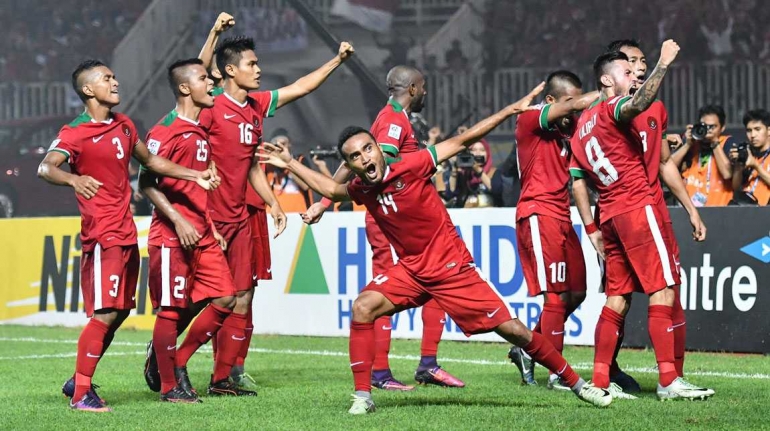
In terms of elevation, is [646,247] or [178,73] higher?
[178,73]

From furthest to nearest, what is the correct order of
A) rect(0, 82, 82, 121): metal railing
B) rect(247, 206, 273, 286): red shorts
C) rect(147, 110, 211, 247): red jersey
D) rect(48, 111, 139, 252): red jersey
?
rect(0, 82, 82, 121): metal railing
rect(247, 206, 273, 286): red shorts
rect(147, 110, 211, 247): red jersey
rect(48, 111, 139, 252): red jersey

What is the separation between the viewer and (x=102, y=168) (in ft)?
27.3

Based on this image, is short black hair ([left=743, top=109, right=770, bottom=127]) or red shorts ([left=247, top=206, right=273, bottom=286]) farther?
short black hair ([left=743, top=109, right=770, bottom=127])

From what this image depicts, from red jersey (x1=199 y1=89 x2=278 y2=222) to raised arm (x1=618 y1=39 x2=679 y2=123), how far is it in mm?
2930

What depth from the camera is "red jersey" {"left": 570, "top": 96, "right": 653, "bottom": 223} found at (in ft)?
26.5

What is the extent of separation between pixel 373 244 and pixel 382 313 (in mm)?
2054

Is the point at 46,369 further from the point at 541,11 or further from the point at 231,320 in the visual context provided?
the point at 541,11

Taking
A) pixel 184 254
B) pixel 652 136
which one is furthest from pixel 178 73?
pixel 652 136

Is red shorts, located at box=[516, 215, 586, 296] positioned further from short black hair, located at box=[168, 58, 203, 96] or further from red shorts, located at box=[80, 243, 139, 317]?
red shorts, located at box=[80, 243, 139, 317]

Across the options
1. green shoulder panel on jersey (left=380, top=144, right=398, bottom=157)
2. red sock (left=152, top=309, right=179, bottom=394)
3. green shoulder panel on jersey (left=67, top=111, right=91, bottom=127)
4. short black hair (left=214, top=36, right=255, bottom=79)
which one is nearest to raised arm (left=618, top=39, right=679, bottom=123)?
green shoulder panel on jersey (left=380, top=144, right=398, bottom=157)

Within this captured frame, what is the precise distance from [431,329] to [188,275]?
206 centimetres

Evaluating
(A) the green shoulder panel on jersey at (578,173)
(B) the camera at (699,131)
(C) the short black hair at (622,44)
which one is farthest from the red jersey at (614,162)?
(B) the camera at (699,131)

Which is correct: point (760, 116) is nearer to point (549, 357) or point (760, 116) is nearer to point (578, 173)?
point (578, 173)

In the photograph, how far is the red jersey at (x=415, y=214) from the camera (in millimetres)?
7730
